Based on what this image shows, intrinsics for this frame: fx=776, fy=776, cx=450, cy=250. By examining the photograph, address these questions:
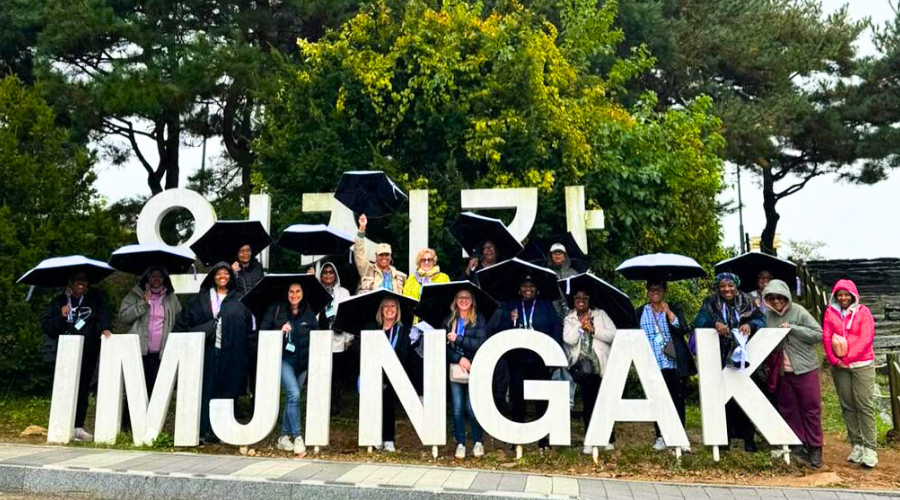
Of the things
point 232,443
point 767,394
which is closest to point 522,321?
point 767,394

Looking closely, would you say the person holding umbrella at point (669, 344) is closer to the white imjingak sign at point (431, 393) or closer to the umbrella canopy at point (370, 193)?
the white imjingak sign at point (431, 393)

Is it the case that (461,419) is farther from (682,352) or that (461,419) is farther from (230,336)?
(230,336)

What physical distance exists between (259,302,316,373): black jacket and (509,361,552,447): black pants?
197 centimetres

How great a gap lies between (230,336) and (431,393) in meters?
2.05

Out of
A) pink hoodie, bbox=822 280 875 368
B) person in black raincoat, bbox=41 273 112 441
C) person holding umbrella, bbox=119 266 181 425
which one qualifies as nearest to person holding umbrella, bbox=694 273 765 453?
pink hoodie, bbox=822 280 875 368

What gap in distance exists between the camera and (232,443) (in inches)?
281

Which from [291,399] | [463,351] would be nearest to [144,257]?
[291,399]

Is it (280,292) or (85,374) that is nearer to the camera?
(280,292)

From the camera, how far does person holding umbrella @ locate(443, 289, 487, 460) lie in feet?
23.4

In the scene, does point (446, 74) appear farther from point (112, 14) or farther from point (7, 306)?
A: point (112, 14)

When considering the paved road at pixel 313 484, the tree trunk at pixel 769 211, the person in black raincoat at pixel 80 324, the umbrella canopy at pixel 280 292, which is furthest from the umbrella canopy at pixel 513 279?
the tree trunk at pixel 769 211

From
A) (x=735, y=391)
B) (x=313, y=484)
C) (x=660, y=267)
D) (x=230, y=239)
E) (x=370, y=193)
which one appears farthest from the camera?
(x=370, y=193)

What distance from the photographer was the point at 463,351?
715 cm

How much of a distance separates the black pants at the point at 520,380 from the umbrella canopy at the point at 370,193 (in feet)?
9.31
